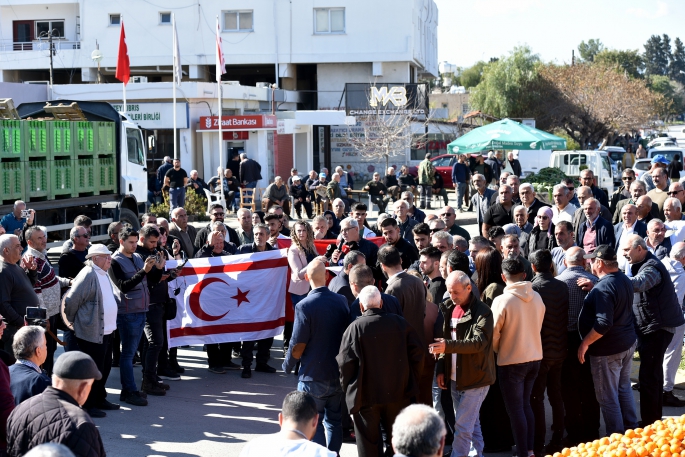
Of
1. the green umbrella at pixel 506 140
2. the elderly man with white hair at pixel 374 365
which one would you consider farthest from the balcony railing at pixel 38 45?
the elderly man with white hair at pixel 374 365

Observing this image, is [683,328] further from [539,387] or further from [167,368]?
[167,368]

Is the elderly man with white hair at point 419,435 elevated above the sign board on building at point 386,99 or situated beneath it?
situated beneath

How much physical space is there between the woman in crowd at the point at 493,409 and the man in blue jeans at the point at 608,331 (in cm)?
84

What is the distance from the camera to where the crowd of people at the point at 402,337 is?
6.45 m

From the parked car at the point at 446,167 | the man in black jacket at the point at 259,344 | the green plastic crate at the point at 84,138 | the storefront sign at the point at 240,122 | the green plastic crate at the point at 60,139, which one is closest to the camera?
the man in black jacket at the point at 259,344

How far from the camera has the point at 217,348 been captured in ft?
35.3

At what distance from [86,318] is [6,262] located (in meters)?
0.96

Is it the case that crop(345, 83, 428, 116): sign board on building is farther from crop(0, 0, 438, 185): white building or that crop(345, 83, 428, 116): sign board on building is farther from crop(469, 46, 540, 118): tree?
crop(469, 46, 540, 118): tree

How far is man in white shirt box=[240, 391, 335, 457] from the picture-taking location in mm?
4539

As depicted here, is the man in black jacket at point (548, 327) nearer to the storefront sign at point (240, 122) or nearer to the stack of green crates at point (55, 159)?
the stack of green crates at point (55, 159)

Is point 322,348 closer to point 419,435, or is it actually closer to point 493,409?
point 493,409

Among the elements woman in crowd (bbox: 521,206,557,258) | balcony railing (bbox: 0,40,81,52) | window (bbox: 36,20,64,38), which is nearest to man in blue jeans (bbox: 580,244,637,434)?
woman in crowd (bbox: 521,206,557,258)

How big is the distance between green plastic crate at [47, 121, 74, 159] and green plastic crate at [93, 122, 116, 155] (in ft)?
3.39

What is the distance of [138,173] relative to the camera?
69.4ft
